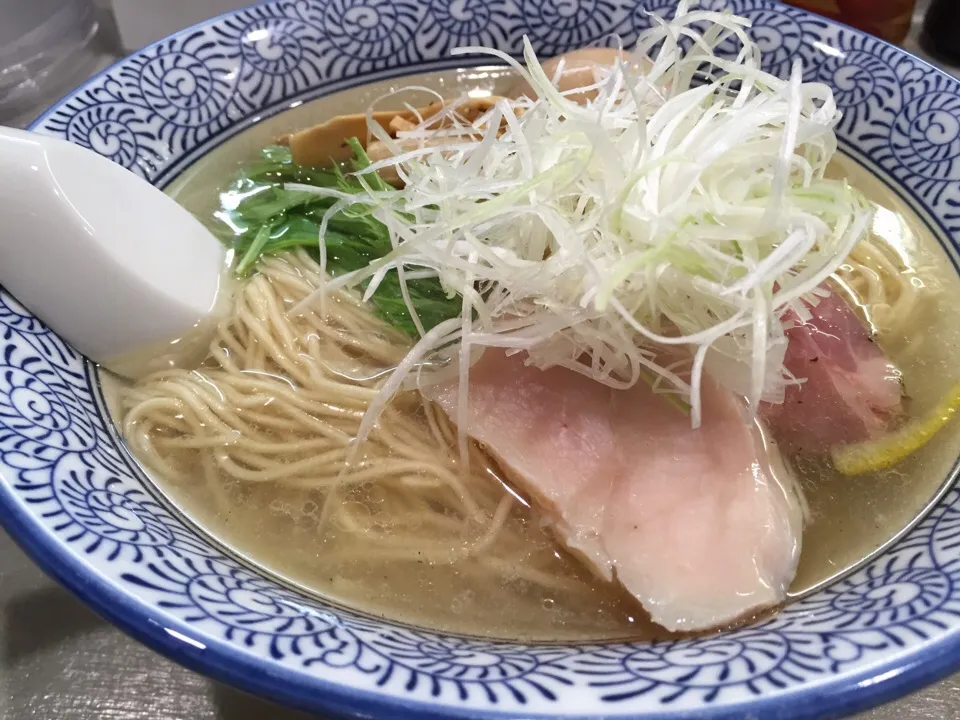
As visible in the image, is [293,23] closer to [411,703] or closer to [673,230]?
[673,230]

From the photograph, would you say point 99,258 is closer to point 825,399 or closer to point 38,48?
point 825,399

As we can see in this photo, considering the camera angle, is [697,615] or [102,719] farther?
[102,719]

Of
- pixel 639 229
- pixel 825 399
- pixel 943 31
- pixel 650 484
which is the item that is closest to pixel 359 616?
pixel 650 484

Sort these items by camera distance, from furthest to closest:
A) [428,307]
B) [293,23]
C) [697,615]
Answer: [293,23]
[428,307]
[697,615]

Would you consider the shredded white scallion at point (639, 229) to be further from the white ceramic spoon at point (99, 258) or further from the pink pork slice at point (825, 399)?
the white ceramic spoon at point (99, 258)

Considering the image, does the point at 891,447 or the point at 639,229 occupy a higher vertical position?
the point at 639,229

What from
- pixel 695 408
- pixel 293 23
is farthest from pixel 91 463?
pixel 293 23

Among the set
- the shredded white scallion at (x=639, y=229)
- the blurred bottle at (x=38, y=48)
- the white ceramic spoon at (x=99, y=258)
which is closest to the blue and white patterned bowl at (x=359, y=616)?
the white ceramic spoon at (x=99, y=258)
